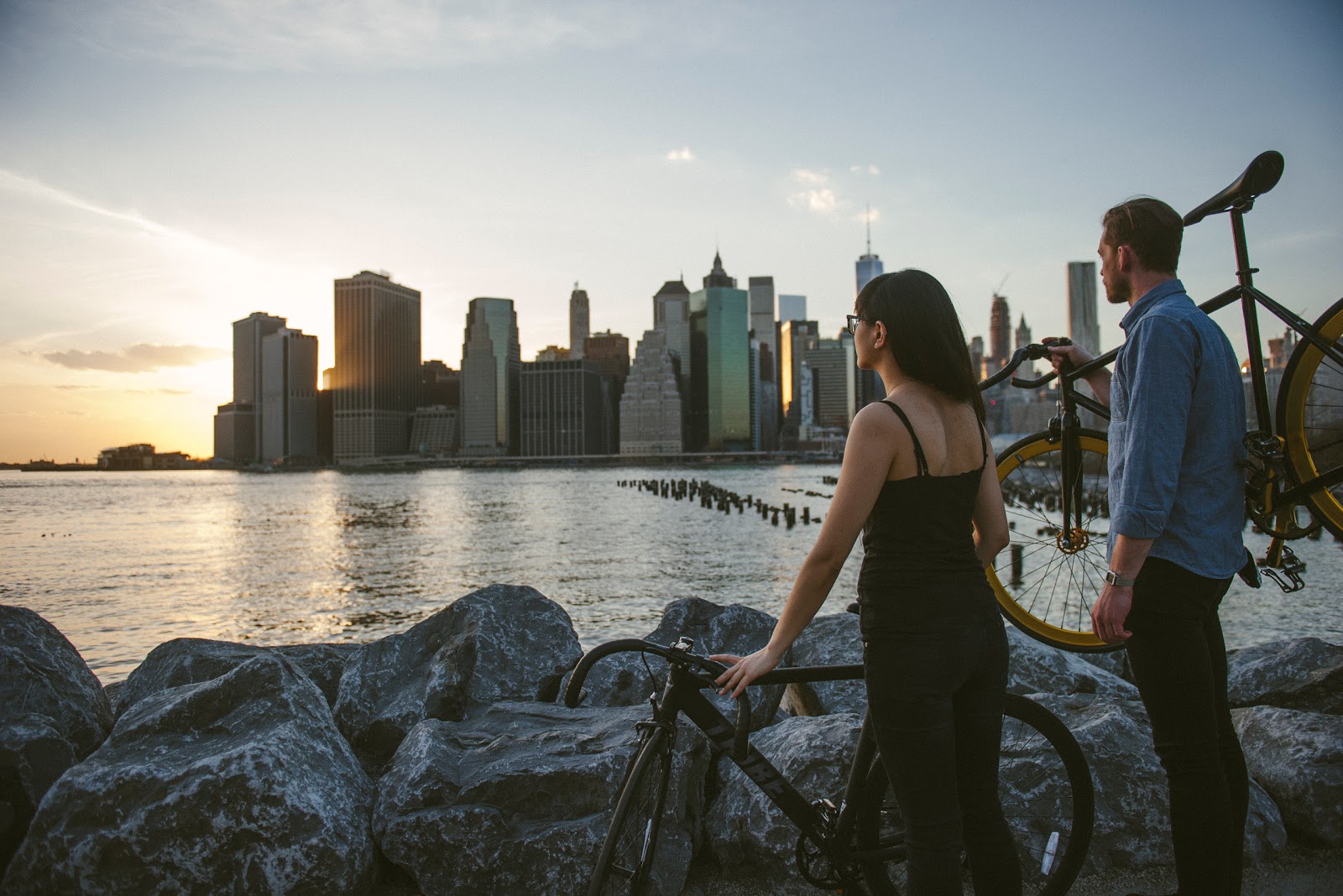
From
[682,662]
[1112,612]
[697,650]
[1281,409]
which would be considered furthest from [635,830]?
[697,650]

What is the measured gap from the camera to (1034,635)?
11.8 ft

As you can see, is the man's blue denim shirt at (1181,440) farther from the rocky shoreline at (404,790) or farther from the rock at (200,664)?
the rock at (200,664)

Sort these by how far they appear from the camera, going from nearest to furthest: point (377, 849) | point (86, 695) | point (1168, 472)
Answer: point (1168, 472) → point (377, 849) → point (86, 695)

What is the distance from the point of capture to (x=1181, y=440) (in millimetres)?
2289

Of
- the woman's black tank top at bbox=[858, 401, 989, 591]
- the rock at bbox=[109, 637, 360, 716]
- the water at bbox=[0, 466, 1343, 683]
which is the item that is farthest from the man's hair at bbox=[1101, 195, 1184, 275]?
the water at bbox=[0, 466, 1343, 683]

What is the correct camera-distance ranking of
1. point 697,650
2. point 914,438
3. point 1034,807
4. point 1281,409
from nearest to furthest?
point 914,438, point 1281,409, point 1034,807, point 697,650

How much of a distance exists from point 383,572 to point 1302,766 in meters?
21.2

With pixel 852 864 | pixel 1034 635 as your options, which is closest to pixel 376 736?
pixel 852 864

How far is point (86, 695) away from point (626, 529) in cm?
3063

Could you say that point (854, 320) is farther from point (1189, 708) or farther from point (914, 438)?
point (1189, 708)

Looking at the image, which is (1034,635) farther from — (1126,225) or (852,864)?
(1126,225)

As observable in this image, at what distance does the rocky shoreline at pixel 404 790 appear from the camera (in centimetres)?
308

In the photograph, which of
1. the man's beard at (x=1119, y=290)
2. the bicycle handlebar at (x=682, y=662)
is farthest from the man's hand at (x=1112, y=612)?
the bicycle handlebar at (x=682, y=662)

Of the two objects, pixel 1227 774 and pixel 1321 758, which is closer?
pixel 1227 774
